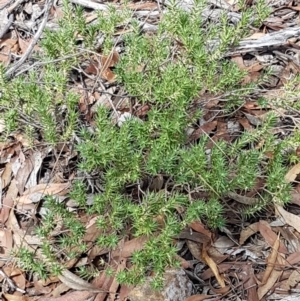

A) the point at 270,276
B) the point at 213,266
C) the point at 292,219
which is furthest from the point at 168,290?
the point at 292,219

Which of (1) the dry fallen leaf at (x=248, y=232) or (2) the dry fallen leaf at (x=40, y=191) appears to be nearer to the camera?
(1) the dry fallen leaf at (x=248, y=232)

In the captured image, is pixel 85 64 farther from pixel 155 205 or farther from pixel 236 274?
pixel 236 274

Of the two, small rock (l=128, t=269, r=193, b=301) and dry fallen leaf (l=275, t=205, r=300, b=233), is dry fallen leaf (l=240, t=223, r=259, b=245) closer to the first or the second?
dry fallen leaf (l=275, t=205, r=300, b=233)

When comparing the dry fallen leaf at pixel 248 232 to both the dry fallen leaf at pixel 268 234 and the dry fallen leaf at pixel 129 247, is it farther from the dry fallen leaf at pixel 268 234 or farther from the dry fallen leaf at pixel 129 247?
the dry fallen leaf at pixel 129 247

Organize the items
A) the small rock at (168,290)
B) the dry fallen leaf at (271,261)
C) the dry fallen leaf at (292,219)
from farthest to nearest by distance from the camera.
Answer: the dry fallen leaf at (292,219)
the dry fallen leaf at (271,261)
the small rock at (168,290)

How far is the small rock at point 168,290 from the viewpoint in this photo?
2332 millimetres

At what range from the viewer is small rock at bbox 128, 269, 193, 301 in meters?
2.33

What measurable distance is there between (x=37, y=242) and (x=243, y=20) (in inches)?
52.4

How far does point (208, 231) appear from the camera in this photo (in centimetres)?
250

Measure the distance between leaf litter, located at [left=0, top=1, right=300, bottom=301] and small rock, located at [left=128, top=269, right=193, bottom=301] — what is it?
5 centimetres

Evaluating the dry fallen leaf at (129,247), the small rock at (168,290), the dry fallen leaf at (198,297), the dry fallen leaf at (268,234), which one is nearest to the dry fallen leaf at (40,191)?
the dry fallen leaf at (129,247)

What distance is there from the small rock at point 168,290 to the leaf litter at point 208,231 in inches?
1.9

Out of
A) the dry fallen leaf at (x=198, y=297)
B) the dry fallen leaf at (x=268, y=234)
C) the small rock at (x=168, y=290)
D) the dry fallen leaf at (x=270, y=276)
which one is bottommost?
the dry fallen leaf at (x=270, y=276)

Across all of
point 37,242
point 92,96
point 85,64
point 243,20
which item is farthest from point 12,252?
point 243,20
